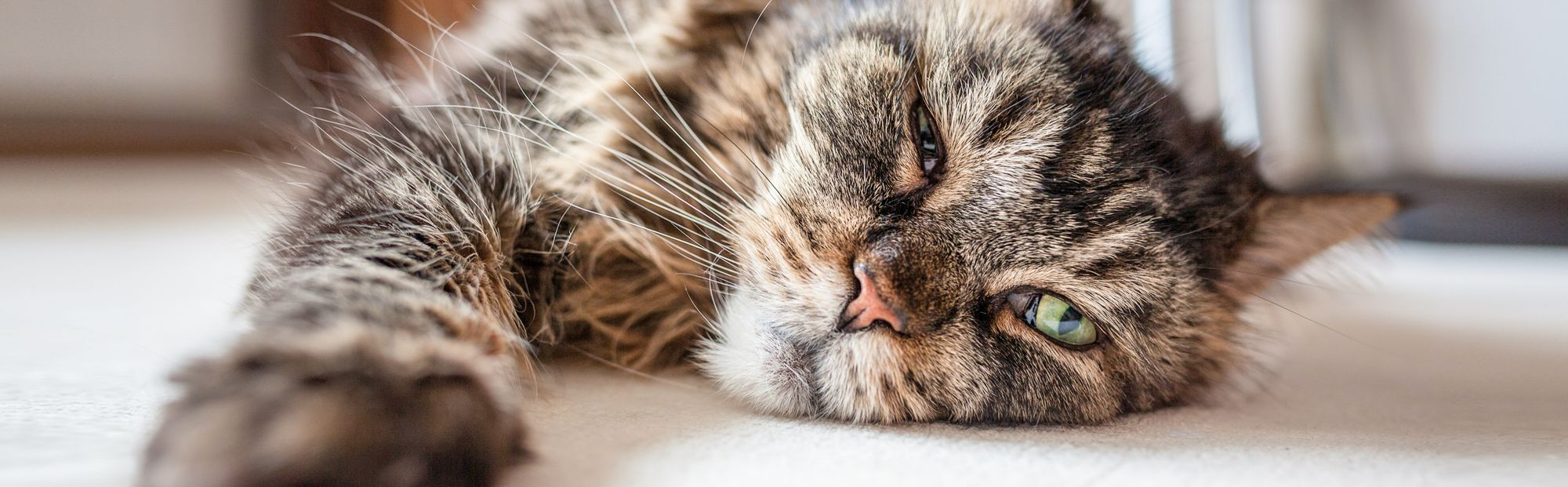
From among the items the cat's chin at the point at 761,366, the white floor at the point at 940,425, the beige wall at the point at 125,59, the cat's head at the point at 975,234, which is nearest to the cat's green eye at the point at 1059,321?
the cat's head at the point at 975,234

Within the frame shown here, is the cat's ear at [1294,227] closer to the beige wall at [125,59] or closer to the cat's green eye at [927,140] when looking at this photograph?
the cat's green eye at [927,140]

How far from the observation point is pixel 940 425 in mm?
979

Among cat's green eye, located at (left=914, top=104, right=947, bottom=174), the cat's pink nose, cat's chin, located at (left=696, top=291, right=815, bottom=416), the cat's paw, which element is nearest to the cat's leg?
the cat's paw

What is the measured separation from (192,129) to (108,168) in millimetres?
373

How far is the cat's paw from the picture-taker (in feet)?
1.92

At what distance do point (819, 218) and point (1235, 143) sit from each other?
2.34ft

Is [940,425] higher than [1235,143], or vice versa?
[1235,143]

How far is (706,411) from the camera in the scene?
3.23 feet

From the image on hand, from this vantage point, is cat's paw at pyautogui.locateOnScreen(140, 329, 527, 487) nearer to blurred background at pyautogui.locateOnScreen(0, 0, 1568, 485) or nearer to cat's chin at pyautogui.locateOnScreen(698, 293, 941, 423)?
blurred background at pyautogui.locateOnScreen(0, 0, 1568, 485)

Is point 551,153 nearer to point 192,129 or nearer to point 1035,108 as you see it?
point 1035,108

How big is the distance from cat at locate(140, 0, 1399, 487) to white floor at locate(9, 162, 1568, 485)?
6 centimetres

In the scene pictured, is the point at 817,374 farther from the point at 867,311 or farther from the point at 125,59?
the point at 125,59

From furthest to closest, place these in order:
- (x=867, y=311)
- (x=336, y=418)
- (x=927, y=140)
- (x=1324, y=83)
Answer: (x=1324, y=83)
(x=927, y=140)
(x=867, y=311)
(x=336, y=418)

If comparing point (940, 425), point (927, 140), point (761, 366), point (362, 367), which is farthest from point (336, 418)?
point (927, 140)
